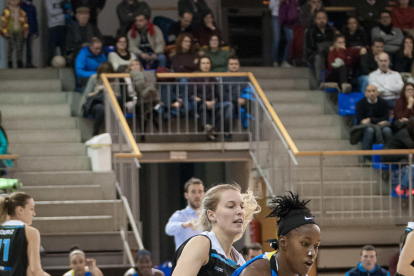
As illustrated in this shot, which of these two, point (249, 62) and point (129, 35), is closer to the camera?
point (129, 35)

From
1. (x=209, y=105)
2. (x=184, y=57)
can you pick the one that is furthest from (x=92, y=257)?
(x=184, y=57)

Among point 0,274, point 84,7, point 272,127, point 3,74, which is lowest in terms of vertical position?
point 0,274

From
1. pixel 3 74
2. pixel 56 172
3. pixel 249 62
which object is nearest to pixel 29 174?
pixel 56 172

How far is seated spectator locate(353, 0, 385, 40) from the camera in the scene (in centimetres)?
1260

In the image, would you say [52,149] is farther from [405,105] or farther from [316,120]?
[405,105]

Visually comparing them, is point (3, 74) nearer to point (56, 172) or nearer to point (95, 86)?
point (95, 86)

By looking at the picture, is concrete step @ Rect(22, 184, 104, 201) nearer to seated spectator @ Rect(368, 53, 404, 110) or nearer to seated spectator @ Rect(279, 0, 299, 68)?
seated spectator @ Rect(368, 53, 404, 110)

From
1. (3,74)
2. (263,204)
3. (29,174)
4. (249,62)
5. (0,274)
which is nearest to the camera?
(0,274)

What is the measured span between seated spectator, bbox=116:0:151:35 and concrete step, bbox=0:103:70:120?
193cm

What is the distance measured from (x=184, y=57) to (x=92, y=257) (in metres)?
3.85

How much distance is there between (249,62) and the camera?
1425cm

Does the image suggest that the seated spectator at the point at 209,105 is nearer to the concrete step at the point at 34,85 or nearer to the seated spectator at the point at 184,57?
the seated spectator at the point at 184,57

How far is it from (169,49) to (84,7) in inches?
62.1

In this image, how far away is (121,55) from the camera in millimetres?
11219
